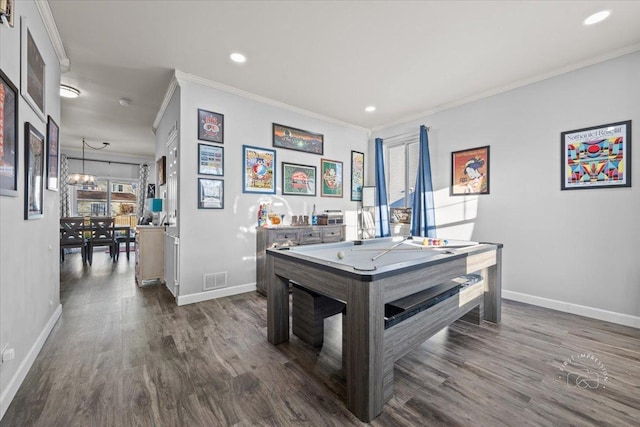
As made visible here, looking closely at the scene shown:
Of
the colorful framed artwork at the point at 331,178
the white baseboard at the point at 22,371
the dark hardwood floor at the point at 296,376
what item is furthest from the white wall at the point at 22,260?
the colorful framed artwork at the point at 331,178

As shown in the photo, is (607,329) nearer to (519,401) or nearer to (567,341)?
(567,341)

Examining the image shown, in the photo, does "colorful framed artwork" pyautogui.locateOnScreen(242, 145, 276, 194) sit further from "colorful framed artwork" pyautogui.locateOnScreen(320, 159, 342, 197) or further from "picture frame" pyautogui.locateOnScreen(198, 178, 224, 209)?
"colorful framed artwork" pyautogui.locateOnScreen(320, 159, 342, 197)

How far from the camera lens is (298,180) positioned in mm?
4332

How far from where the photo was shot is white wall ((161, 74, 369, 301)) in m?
3.28

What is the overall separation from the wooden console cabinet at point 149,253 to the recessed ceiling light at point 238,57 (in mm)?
2648

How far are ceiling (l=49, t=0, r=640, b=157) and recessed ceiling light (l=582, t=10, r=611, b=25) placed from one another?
0.04 m

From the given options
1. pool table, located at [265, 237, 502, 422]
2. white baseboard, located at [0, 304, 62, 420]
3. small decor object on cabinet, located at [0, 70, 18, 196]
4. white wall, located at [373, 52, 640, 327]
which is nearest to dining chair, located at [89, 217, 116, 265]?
white baseboard, located at [0, 304, 62, 420]

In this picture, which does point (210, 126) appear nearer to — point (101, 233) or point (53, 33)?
point (53, 33)

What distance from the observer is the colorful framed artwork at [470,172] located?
369 centimetres

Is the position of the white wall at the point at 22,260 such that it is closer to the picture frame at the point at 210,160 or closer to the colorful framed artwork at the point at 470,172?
the picture frame at the point at 210,160

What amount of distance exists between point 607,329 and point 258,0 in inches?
169

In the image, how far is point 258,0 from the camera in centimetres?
210

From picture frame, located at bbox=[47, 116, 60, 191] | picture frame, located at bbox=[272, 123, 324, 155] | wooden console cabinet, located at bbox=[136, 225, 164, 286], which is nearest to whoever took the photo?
picture frame, located at bbox=[47, 116, 60, 191]

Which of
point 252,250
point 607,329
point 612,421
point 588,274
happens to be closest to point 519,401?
point 612,421
